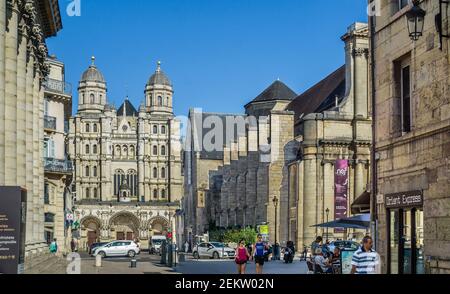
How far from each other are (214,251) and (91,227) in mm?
92878

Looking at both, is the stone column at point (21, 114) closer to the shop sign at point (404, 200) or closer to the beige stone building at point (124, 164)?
the shop sign at point (404, 200)

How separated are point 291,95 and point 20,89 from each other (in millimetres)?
73121

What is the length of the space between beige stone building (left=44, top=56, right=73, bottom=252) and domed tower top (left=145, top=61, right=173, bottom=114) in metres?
103

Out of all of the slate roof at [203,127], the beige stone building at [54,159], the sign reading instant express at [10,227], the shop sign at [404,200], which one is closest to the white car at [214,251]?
the beige stone building at [54,159]

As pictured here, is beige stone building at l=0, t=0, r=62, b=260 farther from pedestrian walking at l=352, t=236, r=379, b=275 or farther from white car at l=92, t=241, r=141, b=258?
white car at l=92, t=241, r=141, b=258

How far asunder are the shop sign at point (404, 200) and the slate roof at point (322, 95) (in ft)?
163

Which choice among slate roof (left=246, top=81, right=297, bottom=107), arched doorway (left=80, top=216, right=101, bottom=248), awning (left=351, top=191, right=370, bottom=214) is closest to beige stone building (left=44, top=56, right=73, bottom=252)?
awning (left=351, top=191, right=370, bottom=214)

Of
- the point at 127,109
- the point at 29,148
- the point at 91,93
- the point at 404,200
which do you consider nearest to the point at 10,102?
the point at 29,148

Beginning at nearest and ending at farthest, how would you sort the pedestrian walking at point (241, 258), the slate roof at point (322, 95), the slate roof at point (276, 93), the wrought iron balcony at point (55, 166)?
the pedestrian walking at point (241, 258) < the wrought iron balcony at point (55, 166) < the slate roof at point (322, 95) < the slate roof at point (276, 93)

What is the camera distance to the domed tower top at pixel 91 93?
16050 centimetres

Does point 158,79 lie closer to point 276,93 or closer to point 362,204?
point 276,93

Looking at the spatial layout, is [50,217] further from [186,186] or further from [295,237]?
[186,186]

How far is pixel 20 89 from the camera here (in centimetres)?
3028

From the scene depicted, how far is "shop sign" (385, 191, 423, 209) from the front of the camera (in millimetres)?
15684
